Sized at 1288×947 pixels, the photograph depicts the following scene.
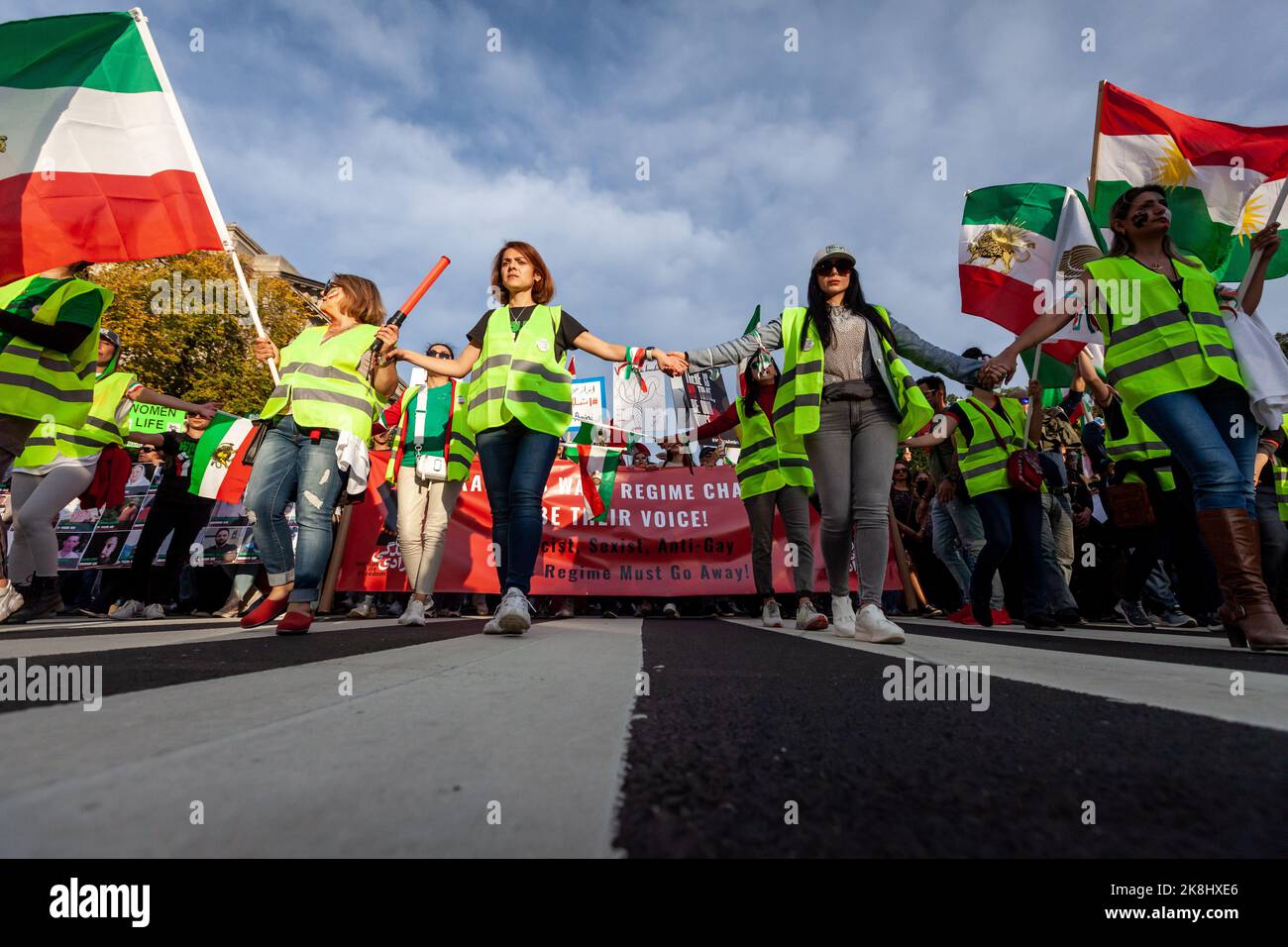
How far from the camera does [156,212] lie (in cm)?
476

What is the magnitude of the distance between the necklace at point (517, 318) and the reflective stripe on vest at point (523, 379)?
28 mm

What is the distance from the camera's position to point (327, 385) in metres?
3.89

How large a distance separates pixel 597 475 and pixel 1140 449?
16.6 ft

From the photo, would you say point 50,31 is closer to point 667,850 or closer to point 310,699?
point 310,699

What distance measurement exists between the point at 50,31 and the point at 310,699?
5927mm

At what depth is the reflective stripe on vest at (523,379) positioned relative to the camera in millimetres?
3689

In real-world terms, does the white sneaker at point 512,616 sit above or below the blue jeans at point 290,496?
below

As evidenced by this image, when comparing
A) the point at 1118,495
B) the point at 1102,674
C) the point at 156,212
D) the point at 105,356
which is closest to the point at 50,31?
the point at 156,212

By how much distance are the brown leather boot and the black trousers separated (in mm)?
7915
